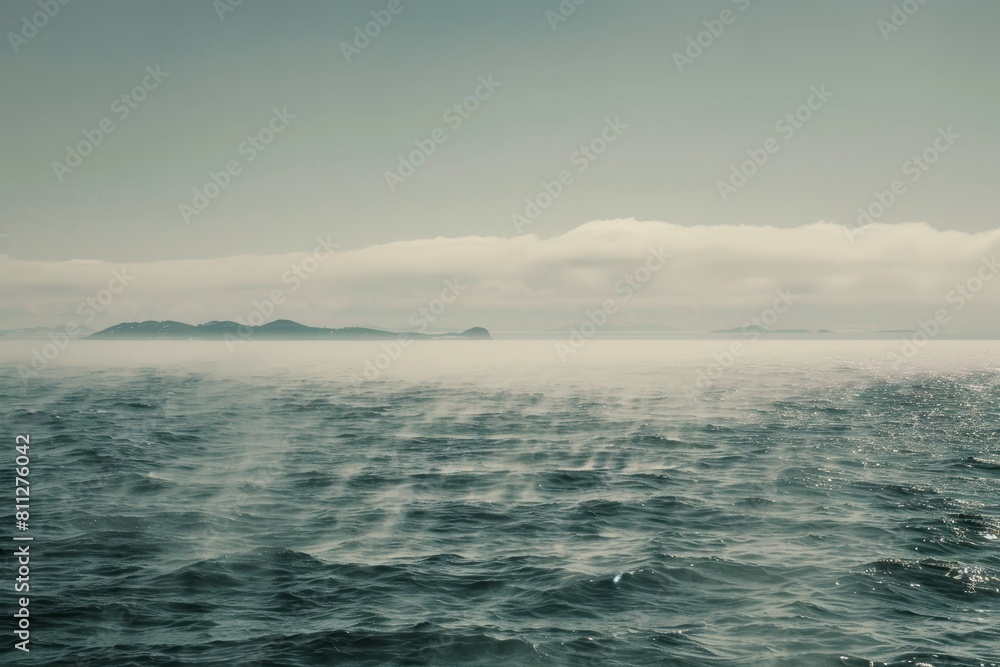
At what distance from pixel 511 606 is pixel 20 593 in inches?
510

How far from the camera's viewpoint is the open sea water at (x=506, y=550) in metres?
15.9

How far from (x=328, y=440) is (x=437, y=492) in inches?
812

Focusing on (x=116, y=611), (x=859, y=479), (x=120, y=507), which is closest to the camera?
(x=116, y=611)

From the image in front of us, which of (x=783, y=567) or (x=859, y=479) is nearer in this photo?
(x=783, y=567)

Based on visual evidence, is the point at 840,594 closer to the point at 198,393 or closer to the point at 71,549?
the point at 71,549

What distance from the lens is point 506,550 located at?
22906mm

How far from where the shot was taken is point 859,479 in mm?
35844

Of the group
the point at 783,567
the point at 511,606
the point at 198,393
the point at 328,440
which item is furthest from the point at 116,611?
the point at 198,393

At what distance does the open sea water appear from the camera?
52.1 ft

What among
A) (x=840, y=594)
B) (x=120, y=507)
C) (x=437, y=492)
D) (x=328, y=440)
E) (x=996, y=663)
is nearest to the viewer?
(x=996, y=663)

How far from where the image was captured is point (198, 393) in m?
94.6

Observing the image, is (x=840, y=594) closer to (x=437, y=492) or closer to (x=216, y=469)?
(x=437, y=492)

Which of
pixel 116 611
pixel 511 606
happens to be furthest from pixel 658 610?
pixel 116 611

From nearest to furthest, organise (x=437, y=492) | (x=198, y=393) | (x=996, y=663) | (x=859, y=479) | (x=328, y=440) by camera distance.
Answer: (x=996, y=663), (x=437, y=492), (x=859, y=479), (x=328, y=440), (x=198, y=393)
